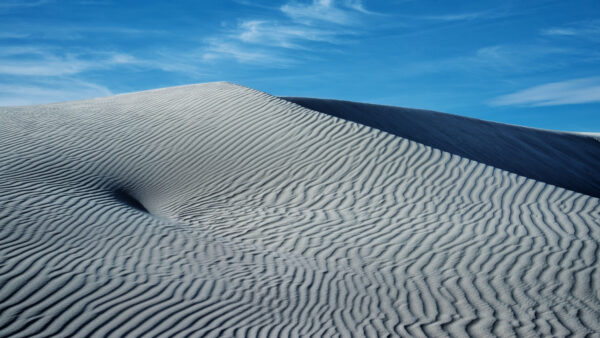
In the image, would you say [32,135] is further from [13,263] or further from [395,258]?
[395,258]

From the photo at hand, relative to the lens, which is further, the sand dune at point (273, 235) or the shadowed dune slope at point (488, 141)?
the shadowed dune slope at point (488, 141)

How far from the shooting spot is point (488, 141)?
65.8 feet

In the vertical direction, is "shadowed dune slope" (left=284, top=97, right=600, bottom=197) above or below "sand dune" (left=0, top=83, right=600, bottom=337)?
above

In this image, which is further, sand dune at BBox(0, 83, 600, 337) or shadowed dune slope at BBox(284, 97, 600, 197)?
shadowed dune slope at BBox(284, 97, 600, 197)

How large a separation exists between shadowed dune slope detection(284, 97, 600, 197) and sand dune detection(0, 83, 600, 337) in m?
6.34

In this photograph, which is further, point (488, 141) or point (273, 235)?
point (488, 141)

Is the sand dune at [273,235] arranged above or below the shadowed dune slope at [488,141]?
below

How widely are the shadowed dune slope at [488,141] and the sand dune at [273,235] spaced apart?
6.34 metres

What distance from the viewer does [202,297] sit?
5.03 metres

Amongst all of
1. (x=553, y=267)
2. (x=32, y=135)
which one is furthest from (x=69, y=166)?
(x=553, y=267)

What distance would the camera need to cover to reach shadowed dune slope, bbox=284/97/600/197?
17.5 metres

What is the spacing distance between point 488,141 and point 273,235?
15528 millimetres

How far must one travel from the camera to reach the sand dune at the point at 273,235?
464cm

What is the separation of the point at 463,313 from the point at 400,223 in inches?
107
